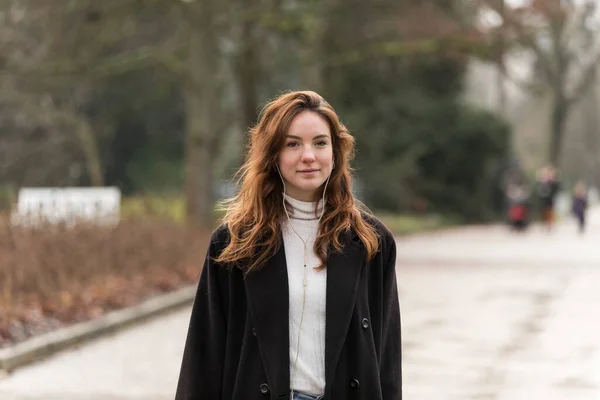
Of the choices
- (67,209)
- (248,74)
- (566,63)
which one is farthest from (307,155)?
(566,63)

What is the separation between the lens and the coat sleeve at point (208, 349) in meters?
3.49

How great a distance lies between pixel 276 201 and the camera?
354 centimetres

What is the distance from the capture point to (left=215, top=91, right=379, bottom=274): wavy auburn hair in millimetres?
3438

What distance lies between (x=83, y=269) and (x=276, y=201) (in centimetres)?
1032

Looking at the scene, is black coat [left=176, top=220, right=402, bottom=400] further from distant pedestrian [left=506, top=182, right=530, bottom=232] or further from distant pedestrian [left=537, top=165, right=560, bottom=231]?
distant pedestrian [left=537, top=165, right=560, bottom=231]

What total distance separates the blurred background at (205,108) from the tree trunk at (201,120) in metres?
0.04

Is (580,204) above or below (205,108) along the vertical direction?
below

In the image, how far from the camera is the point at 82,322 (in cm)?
1141

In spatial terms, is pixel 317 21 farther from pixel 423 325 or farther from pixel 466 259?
pixel 423 325

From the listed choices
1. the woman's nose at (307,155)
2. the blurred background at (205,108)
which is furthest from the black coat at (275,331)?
the blurred background at (205,108)

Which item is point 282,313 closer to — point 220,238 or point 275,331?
point 275,331

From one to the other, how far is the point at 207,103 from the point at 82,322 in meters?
11.1

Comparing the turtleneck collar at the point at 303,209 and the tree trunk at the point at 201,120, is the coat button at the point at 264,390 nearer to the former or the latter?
the turtleneck collar at the point at 303,209

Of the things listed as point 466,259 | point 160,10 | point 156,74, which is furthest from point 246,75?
point 466,259
